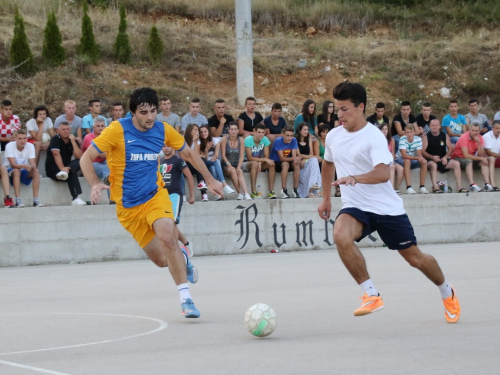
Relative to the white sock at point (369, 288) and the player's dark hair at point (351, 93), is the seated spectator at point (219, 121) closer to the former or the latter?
the player's dark hair at point (351, 93)

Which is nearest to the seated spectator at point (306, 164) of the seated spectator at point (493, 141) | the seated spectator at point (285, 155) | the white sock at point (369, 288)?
the seated spectator at point (285, 155)

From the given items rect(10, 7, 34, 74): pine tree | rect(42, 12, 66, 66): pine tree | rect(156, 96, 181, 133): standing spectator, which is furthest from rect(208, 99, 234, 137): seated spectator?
rect(10, 7, 34, 74): pine tree

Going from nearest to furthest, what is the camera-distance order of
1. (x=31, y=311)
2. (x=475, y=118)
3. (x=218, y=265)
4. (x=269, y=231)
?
Answer: (x=31, y=311)
(x=218, y=265)
(x=269, y=231)
(x=475, y=118)

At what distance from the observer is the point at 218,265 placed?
14.6 meters

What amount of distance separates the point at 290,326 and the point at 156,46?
62.0 feet

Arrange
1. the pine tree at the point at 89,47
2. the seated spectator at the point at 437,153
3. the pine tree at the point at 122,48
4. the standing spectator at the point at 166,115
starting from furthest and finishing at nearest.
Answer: the pine tree at the point at 122,48, the pine tree at the point at 89,47, the seated spectator at the point at 437,153, the standing spectator at the point at 166,115

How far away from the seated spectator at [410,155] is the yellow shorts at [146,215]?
11.0 metres

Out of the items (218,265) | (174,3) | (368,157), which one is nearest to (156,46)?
(174,3)

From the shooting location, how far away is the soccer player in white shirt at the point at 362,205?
729 centimetres

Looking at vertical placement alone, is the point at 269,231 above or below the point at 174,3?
below

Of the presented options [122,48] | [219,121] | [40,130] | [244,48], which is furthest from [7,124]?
[122,48]

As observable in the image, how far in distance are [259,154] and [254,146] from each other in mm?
251

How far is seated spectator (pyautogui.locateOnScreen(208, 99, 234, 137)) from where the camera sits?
17922 millimetres

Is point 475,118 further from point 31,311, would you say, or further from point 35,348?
point 35,348
